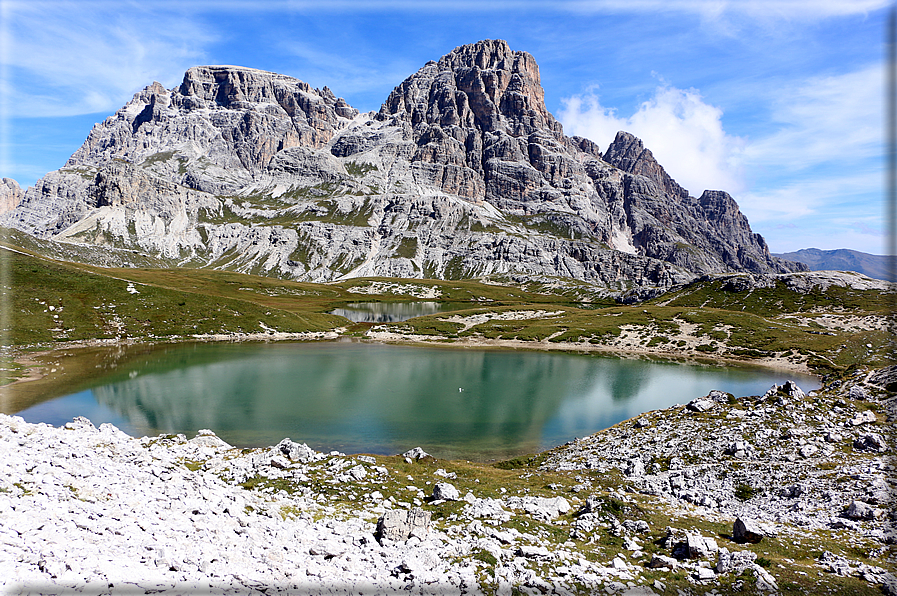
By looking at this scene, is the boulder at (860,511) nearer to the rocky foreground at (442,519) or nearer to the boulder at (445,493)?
the rocky foreground at (442,519)

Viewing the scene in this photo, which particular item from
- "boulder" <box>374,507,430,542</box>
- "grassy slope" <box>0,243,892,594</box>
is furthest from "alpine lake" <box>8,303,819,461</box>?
"boulder" <box>374,507,430,542</box>

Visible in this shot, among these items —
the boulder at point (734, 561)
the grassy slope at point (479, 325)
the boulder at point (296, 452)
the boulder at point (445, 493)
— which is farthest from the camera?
the grassy slope at point (479, 325)

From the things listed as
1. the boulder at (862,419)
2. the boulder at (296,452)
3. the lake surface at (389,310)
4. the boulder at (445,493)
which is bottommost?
the boulder at (445,493)

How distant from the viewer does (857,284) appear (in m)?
138

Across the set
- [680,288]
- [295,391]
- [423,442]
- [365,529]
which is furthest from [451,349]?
[680,288]

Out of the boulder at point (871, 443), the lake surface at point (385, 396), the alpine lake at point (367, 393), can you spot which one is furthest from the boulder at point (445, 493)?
the boulder at point (871, 443)

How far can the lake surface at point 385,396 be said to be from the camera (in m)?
40.4

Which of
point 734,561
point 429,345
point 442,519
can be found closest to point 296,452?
point 442,519

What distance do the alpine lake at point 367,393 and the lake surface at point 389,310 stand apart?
172 ft

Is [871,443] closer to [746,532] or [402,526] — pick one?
[746,532]

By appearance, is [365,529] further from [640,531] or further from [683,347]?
[683,347]

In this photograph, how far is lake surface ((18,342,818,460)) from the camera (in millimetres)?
40406

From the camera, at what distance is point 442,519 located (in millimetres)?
17516

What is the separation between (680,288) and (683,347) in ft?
304
